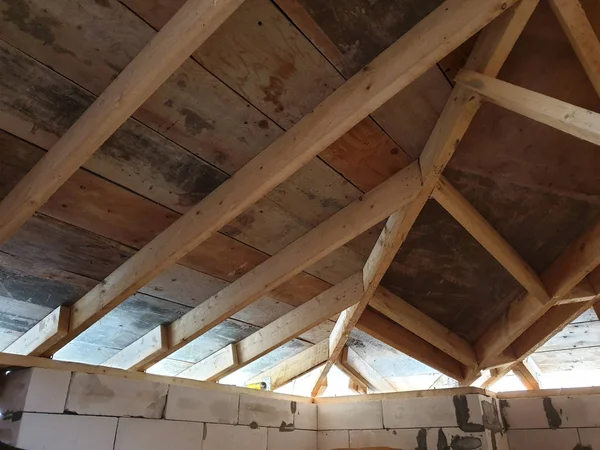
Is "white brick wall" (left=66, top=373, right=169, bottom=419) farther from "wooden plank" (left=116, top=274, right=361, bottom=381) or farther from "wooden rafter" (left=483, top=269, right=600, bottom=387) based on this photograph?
"wooden rafter" (left=483, top=269, right=600, bottom=387)

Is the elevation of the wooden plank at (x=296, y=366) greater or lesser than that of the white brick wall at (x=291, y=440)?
greater

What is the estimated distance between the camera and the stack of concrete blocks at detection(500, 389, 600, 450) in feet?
11.1

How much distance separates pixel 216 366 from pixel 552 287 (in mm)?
2295

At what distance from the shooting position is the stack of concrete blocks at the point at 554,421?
3379 millimetres

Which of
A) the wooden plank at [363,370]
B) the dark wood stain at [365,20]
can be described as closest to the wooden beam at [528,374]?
the wooden plank at [363,370]

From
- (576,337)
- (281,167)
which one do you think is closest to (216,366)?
(281,167)

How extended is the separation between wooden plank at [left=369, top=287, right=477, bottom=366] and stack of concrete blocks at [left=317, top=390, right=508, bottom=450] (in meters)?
0.34

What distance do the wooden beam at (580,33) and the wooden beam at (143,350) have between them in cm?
245

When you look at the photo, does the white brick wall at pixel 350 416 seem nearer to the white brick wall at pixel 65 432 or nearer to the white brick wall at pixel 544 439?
the white brick wall at pixel 544 439

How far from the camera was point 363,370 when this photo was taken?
4.32 meters

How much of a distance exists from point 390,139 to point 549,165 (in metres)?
0.83

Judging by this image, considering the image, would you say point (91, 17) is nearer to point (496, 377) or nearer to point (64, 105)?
point (64, 105)

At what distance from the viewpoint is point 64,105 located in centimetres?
148

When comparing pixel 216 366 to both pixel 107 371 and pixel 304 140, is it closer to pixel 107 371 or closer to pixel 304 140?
pixel 107 371
